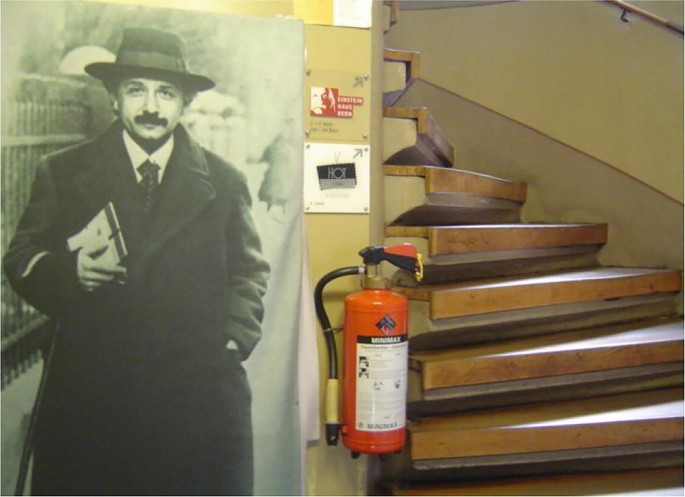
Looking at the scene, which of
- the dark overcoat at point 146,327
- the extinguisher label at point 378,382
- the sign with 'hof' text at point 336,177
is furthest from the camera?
the sign with 'hof' text at point 336,177

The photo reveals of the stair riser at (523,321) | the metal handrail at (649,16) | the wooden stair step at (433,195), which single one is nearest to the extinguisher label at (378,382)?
the stair riser at (523,321)

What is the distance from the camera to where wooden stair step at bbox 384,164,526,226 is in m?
1.86

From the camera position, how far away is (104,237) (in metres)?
1.35

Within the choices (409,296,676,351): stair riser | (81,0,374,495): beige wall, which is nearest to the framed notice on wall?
(81,0,374,495): beige wall

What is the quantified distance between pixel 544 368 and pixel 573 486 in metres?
0.37

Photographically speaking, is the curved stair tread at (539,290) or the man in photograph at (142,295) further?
the curved stair tread at (539,290)

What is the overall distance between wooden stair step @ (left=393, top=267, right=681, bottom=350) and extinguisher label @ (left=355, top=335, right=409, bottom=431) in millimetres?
271

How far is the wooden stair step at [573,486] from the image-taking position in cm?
175

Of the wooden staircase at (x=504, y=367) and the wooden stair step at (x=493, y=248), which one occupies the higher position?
the wooden stair step at (x=493, y=248)

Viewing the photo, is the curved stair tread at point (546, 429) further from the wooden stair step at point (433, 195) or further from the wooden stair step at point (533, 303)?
the wooden stair step at point (433, 195)

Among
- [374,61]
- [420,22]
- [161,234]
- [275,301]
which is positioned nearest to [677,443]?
[275,301]

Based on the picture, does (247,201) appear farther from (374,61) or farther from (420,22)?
(420,22)

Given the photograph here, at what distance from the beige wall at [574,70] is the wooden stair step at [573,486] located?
4.32ft

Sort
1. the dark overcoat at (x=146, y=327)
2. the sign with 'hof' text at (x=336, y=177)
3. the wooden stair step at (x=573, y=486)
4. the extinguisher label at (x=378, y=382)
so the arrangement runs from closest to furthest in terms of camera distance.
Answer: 1. the dark overcoat at (x=146, y=327)
2. the extinguisher label at (x=378, y=382)
3. the sign with 'hof' text at (x=336, y=177)
4. the wooden stair step at (x=573, y=486)
